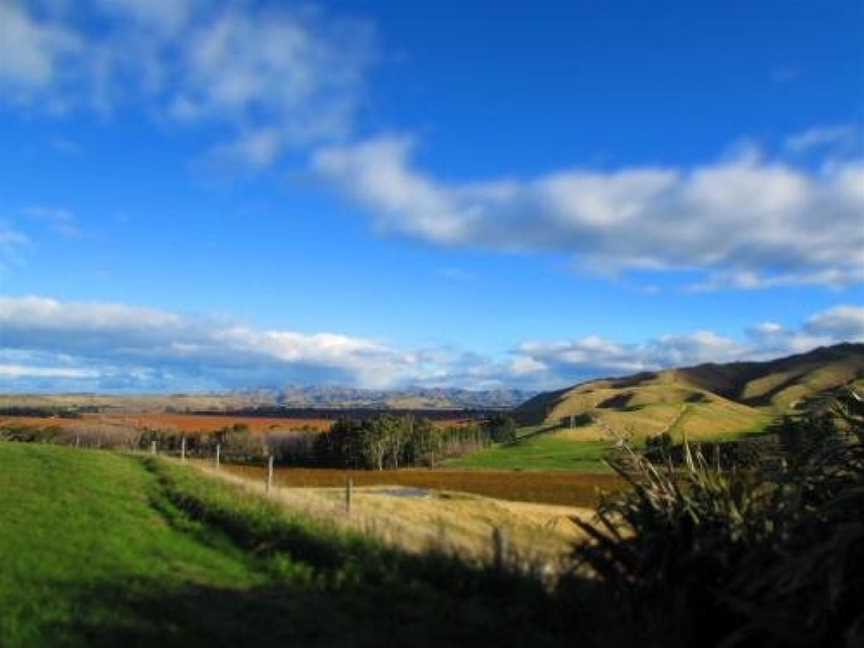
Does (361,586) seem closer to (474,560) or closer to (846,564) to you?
(474,560)

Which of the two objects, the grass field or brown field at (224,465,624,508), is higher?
the grass field

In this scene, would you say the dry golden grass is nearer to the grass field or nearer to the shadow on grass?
the shadow on grass

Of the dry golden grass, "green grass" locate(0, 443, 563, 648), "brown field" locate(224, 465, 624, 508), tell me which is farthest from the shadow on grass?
"brown field" locate(224, 465, 624, 508)

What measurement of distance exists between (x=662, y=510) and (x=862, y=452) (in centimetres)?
248

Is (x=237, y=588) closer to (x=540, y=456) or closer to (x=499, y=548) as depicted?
(x=499, y=548)

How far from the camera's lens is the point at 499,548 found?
44.2 ft

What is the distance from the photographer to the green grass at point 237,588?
10774 mm

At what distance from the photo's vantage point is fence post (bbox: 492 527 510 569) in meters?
13.4

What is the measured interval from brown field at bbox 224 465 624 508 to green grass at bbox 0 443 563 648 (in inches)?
2011

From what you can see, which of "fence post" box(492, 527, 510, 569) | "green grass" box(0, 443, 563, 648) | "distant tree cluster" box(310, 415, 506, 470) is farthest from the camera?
"distant tree cluster" box(310, 415, 506, 470)

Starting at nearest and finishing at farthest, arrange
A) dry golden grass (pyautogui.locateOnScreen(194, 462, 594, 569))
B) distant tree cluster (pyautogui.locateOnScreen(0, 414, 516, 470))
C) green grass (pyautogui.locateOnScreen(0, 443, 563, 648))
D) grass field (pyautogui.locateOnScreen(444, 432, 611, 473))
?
green grass (pyautogui.locateOnScreen(0, 443, 563, 648)) → dry golden grass (pyautogui.locateOnScreen(194, 462, 594, 569)) → distant tree cluster (pyautogui.locateOnScreen(0, 414, 516, 470)) → grass field (pyautogui.locateOnScreen(444, 432, 611, 473))

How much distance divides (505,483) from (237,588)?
3255 inches

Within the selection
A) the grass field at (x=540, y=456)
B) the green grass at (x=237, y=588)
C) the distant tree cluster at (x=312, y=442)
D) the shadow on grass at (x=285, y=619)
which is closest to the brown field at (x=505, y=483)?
the grass field at (x=540, y=456)

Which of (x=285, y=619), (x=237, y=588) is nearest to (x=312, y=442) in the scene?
(x=237, y=588)
